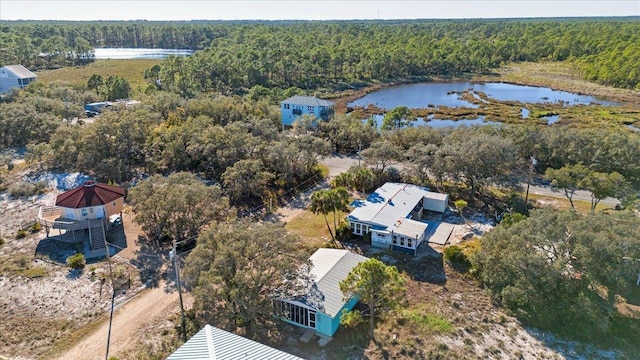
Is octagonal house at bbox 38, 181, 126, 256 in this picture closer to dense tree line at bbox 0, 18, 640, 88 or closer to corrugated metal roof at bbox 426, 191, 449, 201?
corrugated metal roof at bbox 426, 191, 449, 201

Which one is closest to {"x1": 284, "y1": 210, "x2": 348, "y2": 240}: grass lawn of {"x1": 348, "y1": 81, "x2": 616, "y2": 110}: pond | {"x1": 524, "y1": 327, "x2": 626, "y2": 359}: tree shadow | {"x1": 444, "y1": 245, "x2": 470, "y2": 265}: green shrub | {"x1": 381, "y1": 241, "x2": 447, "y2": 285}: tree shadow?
{"x1": 381, "y1": 241, "x2": 447, "y2": 285}: tree shadow

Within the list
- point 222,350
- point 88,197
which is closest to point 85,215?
point 88,197

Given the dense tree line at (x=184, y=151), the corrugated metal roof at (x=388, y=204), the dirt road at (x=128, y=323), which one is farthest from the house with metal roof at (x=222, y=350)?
the dense tree line at (x=184, y=151)

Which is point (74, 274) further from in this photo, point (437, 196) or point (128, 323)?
point (437, 196)

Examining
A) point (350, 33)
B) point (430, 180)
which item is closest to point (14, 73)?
point (430, 180)

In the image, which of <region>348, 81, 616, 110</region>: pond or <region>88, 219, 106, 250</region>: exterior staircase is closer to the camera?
<region>88, 219, 106, 250</region>: exterior staircase
